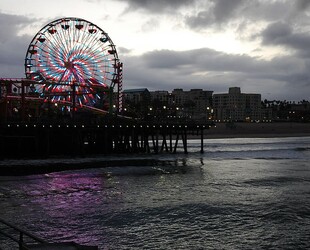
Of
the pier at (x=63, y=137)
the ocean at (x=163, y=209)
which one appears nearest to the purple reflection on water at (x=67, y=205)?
the ocean at (x=163, y=209)

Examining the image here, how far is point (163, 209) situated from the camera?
60.6 ft

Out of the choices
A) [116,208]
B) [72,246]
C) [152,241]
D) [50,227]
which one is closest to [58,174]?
[116,208]

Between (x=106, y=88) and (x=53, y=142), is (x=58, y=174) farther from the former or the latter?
(x=106, y=88)

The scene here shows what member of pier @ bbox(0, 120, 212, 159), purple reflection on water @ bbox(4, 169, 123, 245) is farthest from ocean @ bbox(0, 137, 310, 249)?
pier @ bbox(0, 120, 212, 159)

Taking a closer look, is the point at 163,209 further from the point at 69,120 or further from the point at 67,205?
the point at 69,120

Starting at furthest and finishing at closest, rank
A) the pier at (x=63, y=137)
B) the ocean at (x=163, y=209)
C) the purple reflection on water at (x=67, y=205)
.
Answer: the pier at (x=63, y=137) < the purple reflection on water at (x=67, y=205) < the ocean at (x=163, y=209)

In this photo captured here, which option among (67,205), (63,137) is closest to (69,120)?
(63,137)

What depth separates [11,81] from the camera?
55594mm

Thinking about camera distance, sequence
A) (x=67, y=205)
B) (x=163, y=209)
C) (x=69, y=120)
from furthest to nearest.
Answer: (x=69, y=120) < (x=67, y=205) < (x=163, y=209)

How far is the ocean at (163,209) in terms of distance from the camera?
13812 millimetres

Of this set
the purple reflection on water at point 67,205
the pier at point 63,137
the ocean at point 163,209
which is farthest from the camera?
the pier at point 63,137

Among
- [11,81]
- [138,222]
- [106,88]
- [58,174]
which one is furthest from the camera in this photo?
[106,88]

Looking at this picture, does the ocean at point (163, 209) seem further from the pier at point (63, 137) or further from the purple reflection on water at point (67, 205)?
the pier at point (63, 137)

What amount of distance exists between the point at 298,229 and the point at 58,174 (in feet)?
68.8
